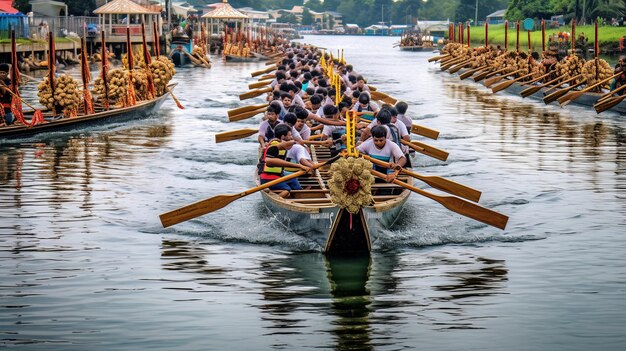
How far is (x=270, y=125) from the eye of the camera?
1989 cm

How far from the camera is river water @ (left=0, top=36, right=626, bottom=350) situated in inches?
484

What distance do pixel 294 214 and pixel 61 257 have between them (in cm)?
363

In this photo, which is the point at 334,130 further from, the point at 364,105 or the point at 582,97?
the point at 582,97

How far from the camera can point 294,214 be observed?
16062 millimetres

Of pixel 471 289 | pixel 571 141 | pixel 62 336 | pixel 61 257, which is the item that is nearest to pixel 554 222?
pixel 471 289

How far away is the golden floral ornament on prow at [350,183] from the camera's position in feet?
46.8

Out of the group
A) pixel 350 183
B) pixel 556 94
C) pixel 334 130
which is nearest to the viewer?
pixel 350 183

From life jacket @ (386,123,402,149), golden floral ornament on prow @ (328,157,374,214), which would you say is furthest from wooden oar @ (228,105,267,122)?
golden floral ornament on prow @ (328,157,374,214)

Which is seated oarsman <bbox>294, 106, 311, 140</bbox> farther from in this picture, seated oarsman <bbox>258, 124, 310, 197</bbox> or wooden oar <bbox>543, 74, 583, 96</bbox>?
wooden oar <bbox>543, 74, 583, 96</bbox>

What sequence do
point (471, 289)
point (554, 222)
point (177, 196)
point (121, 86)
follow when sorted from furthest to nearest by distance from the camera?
point (121, 86) → point (177, 196) → point (554, 222) → point (471, 289)

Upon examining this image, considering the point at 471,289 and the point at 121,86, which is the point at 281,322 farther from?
the point at 121,86

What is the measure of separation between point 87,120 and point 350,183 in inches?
704

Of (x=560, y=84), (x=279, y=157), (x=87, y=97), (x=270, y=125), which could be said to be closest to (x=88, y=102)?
(x=87, y=97)

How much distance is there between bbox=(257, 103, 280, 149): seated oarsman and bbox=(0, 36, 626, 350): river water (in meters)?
1.25
